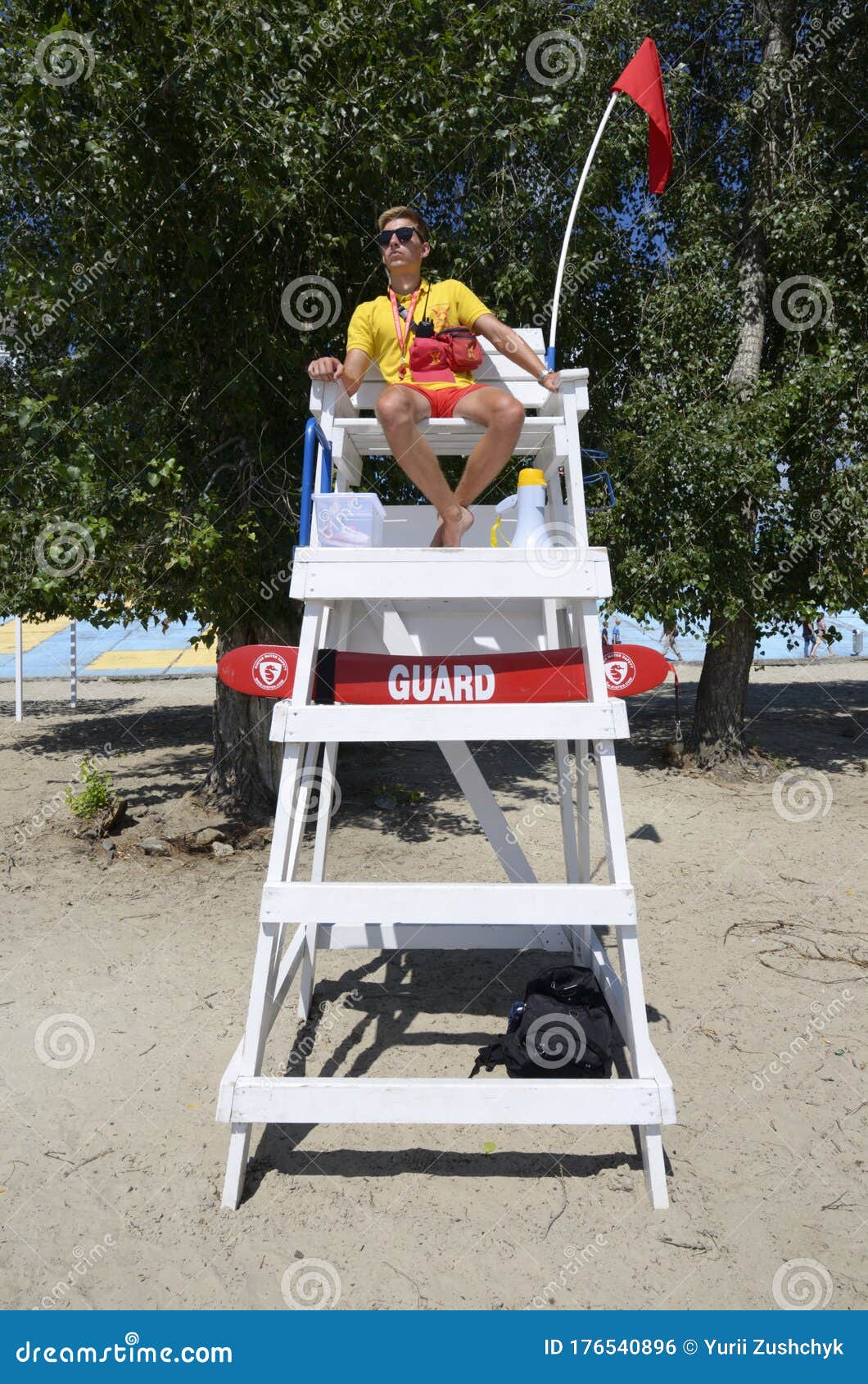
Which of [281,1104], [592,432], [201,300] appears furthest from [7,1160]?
[592,432]

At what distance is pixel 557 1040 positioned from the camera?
3.37 m

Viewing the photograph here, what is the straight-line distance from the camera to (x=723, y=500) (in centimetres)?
792

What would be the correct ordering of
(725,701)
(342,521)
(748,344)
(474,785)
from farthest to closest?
(725,701) → (748,344) → (474,785) → (342,521)

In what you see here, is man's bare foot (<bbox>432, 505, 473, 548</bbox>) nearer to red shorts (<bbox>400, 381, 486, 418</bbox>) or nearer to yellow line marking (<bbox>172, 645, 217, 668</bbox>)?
red shorts (<bbox>400, 381, 486, 418</bbox>)

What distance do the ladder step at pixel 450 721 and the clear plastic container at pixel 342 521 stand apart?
652mm

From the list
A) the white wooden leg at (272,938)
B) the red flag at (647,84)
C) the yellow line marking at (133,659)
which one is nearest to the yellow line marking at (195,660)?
the yellow line marking at (133,659)

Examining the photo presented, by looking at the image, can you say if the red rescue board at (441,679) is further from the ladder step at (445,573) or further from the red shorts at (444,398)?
the red shorts at (444,398)

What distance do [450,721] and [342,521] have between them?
2.76 ft

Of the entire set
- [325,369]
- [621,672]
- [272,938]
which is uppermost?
[325,369]

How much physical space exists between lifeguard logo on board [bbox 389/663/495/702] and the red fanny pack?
1234mm

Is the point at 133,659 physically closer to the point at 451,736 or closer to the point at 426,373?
the point at 426,373

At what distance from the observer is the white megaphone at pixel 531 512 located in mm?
3418

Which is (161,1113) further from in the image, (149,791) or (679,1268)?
(149,791)

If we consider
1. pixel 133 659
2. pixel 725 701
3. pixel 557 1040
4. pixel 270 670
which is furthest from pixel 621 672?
pixel 133 659
